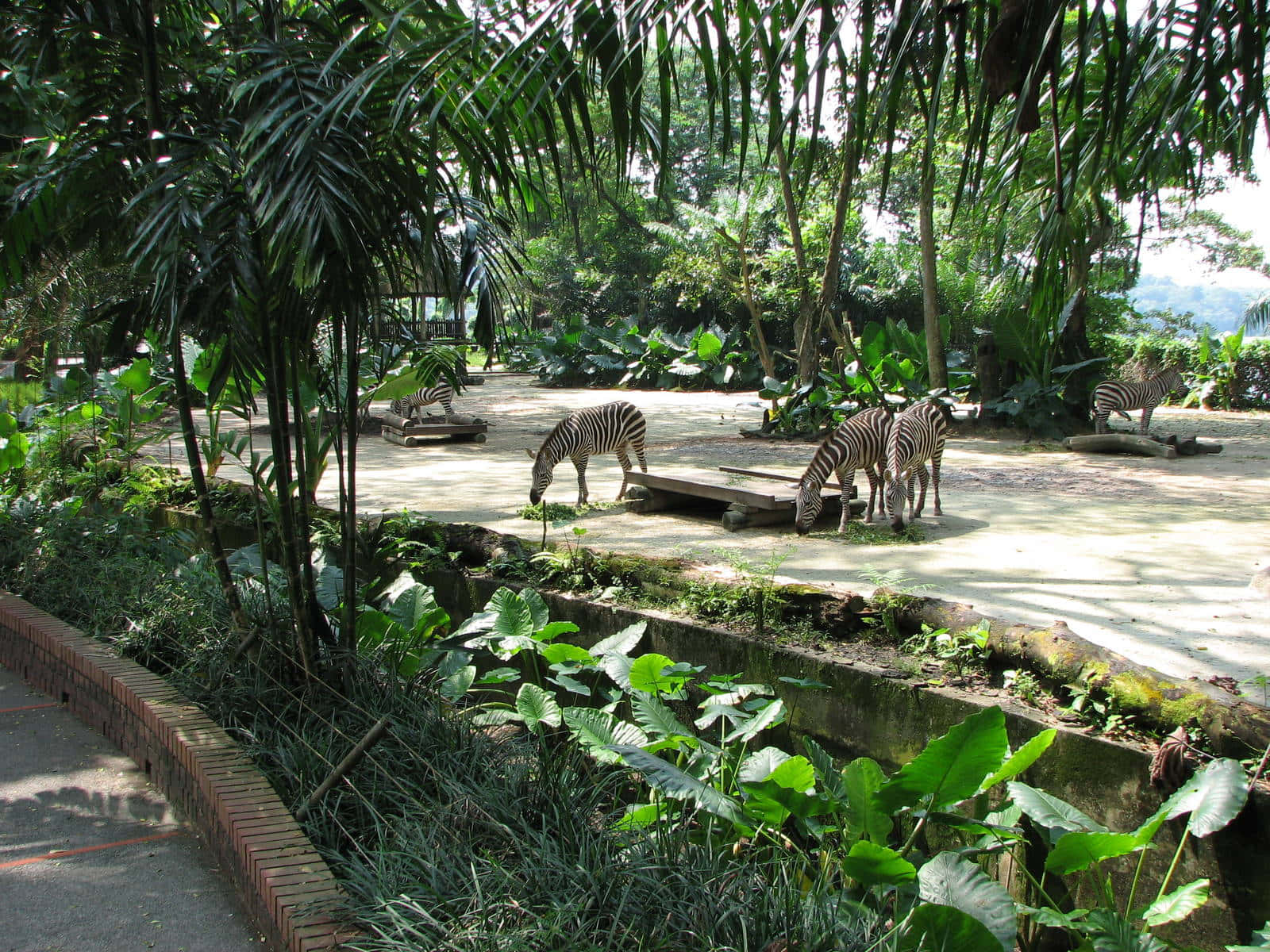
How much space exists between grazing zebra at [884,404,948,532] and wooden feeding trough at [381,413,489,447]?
8532 millimetres

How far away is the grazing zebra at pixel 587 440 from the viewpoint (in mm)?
10000

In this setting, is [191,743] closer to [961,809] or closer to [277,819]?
[277,819]

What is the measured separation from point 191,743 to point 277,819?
0.70m

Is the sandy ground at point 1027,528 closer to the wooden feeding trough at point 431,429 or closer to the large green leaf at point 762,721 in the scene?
the wooden feeding trough at point 431,429

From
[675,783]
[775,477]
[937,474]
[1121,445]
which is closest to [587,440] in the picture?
[775,477]

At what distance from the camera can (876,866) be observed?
2.99 metres

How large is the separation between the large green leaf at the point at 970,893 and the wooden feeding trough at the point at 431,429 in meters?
13.6

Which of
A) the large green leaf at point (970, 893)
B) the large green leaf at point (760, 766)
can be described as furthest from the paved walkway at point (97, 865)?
the large green leaf at point (970, 893)

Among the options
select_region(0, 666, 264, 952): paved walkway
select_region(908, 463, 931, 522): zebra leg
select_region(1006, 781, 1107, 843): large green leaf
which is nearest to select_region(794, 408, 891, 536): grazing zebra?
select_region(908, 463, 931, 522): zebra leg

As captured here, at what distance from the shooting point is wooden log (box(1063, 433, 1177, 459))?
13702mm

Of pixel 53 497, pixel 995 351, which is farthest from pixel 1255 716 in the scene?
pixel 995 351

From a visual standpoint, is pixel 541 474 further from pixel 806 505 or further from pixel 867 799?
pixel 867 799

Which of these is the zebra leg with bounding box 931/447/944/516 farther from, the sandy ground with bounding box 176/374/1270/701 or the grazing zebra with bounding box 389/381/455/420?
the grazing zebra with bounding box 389/381/455/420

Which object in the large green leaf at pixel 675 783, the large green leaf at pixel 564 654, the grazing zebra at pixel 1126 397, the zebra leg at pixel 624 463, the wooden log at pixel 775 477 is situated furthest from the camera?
the grazing zebra at pixel 1126 397
